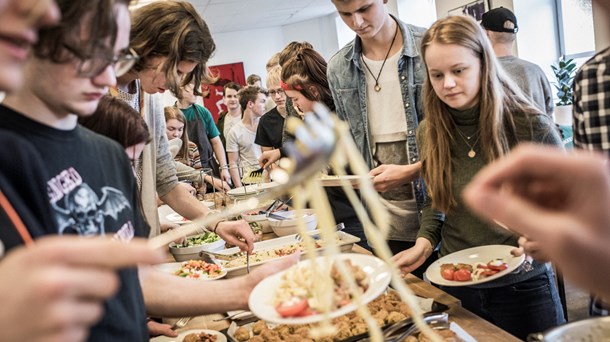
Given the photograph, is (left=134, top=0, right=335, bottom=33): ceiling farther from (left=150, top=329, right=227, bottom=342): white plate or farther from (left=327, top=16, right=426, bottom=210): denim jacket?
(left=150, top=329, right=227, bottom=342): white plate

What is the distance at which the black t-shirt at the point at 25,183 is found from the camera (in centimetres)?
88

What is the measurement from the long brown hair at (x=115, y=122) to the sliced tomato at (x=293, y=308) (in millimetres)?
1095

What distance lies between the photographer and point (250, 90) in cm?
638

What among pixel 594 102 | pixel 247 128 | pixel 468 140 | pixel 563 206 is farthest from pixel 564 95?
pixel 563 206

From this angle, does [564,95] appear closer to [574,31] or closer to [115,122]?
[574,31]

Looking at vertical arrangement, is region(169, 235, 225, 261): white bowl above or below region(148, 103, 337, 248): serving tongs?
below

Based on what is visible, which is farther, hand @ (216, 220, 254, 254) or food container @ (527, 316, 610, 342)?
hand @ (216, 220, 254, 254)

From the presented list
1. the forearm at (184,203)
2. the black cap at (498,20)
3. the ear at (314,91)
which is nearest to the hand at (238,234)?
the forearm at (184,203)

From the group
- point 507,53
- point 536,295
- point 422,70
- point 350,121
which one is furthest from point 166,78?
point 507,53

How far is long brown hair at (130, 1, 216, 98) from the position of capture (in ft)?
6.81

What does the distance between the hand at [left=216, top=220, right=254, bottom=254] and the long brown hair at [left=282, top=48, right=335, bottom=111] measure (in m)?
1.13

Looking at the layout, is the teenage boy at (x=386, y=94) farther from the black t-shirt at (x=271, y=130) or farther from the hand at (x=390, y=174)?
the black t-shirt at (x=271, y=130)

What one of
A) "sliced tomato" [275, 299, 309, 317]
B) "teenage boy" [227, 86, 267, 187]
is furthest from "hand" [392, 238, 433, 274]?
"teenage boy" [227, 86, 267, 187]

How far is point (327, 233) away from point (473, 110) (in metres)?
1.45
